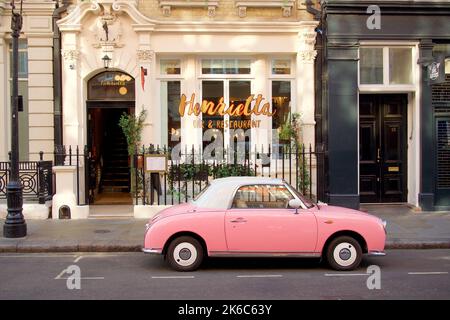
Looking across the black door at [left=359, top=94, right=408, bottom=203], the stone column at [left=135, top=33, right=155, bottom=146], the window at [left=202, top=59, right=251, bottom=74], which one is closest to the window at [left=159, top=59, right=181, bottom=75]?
the stone column at [left=135, top=33, right=155, bottom=146]

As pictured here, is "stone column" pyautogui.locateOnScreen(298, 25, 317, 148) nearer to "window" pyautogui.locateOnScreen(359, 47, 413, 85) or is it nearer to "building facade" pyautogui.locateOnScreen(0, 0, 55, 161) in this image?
"window" pyautogui.locateOnScreen(359, 47, 413, 85)

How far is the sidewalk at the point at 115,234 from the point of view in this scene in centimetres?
1055

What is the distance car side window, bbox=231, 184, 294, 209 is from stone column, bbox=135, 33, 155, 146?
6.17 m

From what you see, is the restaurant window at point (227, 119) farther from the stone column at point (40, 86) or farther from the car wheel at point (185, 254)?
the car wheel at point (185, 254)

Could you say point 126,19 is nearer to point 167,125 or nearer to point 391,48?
point 167,125

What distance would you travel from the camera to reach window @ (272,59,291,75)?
15.3 metres

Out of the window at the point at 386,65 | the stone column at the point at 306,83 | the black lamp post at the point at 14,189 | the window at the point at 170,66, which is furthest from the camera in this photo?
the window at the point at 170,66

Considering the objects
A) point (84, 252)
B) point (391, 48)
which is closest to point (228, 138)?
point (391, 48)

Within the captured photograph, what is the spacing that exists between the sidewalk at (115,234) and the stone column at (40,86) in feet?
9.01

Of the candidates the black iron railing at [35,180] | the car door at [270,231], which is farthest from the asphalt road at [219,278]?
the black iron railing at [35,180]

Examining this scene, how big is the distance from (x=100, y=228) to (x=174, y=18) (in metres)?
5.83

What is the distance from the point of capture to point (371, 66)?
15031 mm

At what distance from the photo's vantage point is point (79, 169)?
45.9 ft

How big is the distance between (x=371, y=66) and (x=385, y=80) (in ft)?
1.72
